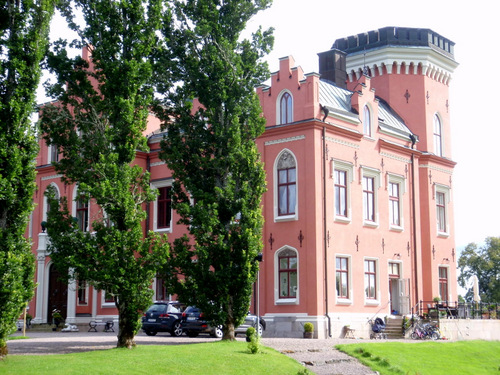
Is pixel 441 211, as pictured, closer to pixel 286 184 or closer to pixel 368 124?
pixel 368 124

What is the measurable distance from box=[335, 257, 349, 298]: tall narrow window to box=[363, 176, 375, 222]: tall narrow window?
2.69 m

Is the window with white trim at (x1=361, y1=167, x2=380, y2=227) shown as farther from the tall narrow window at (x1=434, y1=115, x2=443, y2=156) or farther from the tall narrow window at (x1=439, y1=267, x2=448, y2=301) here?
the tall narrow window at (x1=439, y1=267, x2=448, y2=301)

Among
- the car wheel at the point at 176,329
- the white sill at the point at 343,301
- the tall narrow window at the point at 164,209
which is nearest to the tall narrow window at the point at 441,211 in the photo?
the white sill at the point at 343,301

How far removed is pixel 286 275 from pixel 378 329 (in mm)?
4537

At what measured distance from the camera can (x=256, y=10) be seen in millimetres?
23000

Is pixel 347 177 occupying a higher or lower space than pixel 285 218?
higher

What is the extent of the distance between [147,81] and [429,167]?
62.7 feet

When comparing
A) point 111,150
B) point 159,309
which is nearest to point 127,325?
point 111,150

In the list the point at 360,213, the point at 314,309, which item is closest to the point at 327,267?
the point at 314,309

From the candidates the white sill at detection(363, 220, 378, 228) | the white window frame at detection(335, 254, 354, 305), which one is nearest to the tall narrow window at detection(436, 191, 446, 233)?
the white sill at detection(363, 220, 378, 228)

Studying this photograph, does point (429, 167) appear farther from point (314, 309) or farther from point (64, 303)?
point (64, 303)

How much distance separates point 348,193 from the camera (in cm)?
2959

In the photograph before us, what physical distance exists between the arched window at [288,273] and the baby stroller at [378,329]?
12.5 ft

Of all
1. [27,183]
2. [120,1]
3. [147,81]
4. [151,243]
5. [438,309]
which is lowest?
[438,309]
